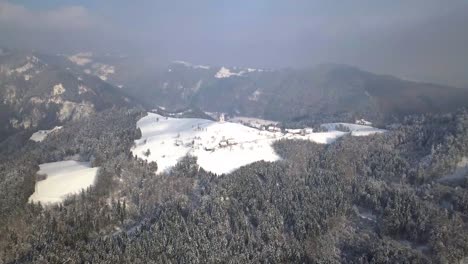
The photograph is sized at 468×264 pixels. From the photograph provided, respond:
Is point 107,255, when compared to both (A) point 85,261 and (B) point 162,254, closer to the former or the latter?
(A) point 85,261

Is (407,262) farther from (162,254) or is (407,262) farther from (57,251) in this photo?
(57,251)

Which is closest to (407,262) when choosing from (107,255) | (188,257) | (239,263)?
(239,263)

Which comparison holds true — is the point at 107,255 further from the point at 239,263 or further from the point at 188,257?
the point at 239,263

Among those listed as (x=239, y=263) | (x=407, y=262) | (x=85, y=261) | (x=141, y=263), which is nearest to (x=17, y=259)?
(x=85, y=261)

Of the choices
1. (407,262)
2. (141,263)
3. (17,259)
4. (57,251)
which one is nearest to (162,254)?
(141,263)

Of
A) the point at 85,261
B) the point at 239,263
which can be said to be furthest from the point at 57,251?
the point at 239,263

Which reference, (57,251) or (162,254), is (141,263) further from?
(57,251)
